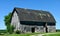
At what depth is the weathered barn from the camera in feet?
153

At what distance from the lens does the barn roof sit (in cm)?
4682

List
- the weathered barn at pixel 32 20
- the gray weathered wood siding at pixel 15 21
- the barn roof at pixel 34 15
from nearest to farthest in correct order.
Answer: the weathered barn at pixel 32 20 → the barn roof at pixel 34 15 → the gray weathered wood siding at pixel 15 21

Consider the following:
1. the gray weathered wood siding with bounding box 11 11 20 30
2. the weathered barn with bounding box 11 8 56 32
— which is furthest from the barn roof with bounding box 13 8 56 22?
the gray weathered wood siding with bounding box 11 11 20 30

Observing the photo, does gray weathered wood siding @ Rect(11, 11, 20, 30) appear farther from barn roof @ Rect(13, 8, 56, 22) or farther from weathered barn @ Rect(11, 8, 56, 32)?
barn roof @ Rect(13, 8, 56, 22)

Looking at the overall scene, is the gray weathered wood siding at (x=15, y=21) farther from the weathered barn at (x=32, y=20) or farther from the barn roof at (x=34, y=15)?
the barn roof at (x=34, y=15)

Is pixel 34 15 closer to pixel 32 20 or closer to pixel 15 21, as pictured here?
pixel 32 20

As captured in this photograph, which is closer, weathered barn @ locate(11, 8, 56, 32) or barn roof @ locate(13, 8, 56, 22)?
weathered barn @ locate(11, 8, 56, 32)

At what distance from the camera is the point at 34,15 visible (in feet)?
165

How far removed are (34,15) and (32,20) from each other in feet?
8.52

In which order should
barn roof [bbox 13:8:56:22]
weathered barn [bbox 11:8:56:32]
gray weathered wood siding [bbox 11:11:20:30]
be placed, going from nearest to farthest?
weathered barn [bbox 11:8:56:32] → barn roof [bbox 13:8:56:22] → gray weathered wood siding [bbox 11:11:20:30]

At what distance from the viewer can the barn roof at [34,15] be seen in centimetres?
4682

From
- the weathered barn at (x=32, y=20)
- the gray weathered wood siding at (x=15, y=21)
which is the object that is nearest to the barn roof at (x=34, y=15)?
the weathered barn at (x=32, y=20)

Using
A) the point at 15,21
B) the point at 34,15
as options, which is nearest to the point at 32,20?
the point at 34,15

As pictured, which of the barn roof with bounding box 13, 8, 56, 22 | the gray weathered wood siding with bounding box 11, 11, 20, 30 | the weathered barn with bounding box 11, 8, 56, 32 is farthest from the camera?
the gray weathered wood siding with bounding box 11, 11, 20, 30
